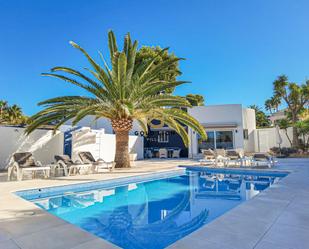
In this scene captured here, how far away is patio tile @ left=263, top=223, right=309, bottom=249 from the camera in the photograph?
10.4ft

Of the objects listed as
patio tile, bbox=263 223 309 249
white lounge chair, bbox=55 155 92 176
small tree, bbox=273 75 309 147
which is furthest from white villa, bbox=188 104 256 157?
patio tile, bbox=263 223 309 249

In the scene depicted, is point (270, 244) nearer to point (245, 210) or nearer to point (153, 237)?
point (245, 210)

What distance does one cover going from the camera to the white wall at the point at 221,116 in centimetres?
2189

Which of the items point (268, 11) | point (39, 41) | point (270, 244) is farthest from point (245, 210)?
point (39, 41)

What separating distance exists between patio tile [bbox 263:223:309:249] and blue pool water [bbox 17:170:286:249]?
1.68 metres

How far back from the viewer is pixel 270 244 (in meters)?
3.17

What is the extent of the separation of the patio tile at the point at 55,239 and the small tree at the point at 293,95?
24950mm

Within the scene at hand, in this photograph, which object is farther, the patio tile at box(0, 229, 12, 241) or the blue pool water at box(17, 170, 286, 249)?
the blue pool water at box(17, 170, 286, 249)

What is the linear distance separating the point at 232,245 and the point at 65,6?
15833 mm

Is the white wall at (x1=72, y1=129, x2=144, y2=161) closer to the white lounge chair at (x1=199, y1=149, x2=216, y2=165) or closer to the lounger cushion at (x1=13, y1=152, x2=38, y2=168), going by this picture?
the lounger cushion at (x1=13, y1=152, x2=38, y2=168)

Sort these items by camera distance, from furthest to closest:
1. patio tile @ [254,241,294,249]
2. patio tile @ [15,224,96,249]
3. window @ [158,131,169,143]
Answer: window @ [158,131,169,143] → patio tile @ [15,224,96,249] → patio tile @ [254,241,294,249]

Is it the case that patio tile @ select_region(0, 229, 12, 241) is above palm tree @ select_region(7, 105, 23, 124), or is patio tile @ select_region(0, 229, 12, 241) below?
→ below

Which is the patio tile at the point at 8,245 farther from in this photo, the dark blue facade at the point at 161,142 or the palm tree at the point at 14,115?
the palm tree at the point at 14,115

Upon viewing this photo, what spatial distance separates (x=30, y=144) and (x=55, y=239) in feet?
44.1
